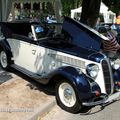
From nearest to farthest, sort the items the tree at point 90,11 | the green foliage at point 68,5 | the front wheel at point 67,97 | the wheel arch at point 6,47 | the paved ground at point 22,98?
the paved ground at point 22,98 → the front wheel at point 67,97 → the wheel arch at point 6,47 → the tree at point 90,11 → the green foliage at point 68,5

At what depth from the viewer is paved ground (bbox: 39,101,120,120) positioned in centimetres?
645

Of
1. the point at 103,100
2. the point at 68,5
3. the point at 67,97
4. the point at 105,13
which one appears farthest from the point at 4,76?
the point at 68,5

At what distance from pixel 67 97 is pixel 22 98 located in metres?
0.98

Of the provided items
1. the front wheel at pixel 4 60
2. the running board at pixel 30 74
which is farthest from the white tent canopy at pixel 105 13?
the running board at pixel 30 74

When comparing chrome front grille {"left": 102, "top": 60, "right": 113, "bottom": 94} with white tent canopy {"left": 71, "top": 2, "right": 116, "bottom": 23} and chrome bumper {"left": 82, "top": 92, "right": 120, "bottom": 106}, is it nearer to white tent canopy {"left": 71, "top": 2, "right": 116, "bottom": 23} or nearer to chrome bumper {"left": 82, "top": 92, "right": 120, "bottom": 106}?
chrome bumper {"left": 82, "top": 92, "right": 120, "bottom": 106}

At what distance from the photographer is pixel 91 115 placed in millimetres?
6629

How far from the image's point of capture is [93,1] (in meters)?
12.1

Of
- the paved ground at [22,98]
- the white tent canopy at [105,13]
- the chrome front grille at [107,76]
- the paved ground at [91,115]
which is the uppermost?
the white tent canopy at [105,13]

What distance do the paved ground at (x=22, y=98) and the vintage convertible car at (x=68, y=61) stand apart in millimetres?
290

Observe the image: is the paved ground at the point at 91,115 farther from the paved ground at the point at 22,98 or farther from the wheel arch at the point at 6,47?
the wheel arch at the point at 6,47

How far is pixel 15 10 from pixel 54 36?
8556 mm

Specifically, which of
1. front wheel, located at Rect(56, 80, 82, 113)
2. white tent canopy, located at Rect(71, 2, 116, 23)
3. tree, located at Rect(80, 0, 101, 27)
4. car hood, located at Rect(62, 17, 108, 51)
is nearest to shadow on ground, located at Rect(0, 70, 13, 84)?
front wheel, located at Rect(56, 80, 82, 113)

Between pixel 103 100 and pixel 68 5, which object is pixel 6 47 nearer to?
pixel 103 100

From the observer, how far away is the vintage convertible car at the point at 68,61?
6586 mm
